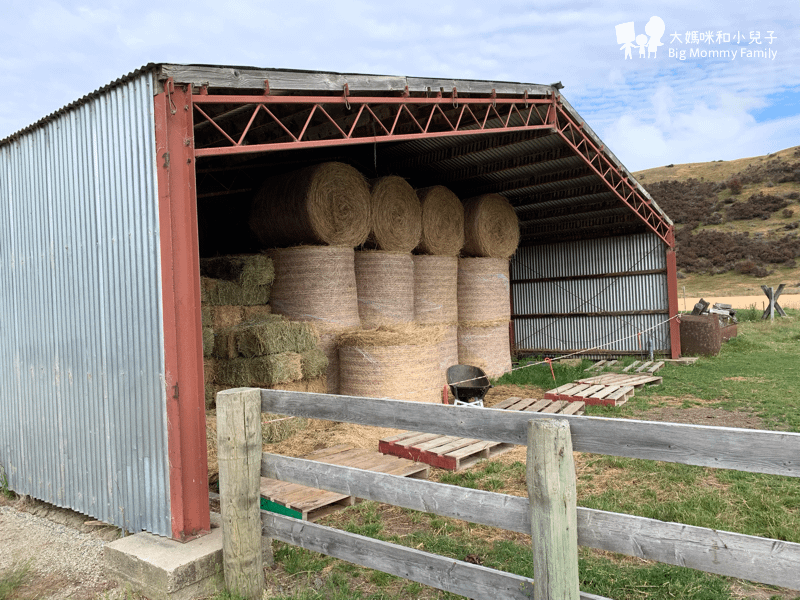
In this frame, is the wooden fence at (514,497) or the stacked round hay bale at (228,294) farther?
the stacked round hay bale at (228,294)

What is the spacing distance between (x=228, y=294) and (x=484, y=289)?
6480 mm

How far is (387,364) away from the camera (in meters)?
9.10

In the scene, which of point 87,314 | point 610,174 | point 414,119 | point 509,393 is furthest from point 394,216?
point 610,174

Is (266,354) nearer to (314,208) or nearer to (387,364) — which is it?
(387,364)

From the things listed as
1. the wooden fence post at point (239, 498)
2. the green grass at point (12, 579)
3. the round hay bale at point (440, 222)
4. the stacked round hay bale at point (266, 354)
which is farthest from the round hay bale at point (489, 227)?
the green grass at point (12, 579)

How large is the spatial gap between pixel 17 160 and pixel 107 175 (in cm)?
195

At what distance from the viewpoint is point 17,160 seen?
6387 mm

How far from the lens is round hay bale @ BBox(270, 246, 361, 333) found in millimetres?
9344

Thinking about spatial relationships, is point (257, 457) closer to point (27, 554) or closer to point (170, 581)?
point (170, 581)

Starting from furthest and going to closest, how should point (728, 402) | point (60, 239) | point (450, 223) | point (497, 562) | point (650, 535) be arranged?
point (450, 223)
point (728, 402)
point (60, 239)
point (497, 562)
point (650, 535)

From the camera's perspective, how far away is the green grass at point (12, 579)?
4414 mm

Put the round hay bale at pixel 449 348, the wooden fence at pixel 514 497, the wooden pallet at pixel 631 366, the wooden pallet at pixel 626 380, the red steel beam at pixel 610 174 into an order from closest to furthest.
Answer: the wooden fence at pixel 514 497, the red steel beam at pixel 610 174, the wooden pallet at pixel 626 380, the round hay bale at pixel 449 348, the wooden pallet at pixel 631 366

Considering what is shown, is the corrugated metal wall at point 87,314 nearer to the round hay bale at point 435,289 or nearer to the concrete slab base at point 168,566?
the concrete slab base at point 168,566

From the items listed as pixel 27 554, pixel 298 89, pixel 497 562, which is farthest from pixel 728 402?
pixel 27 554
